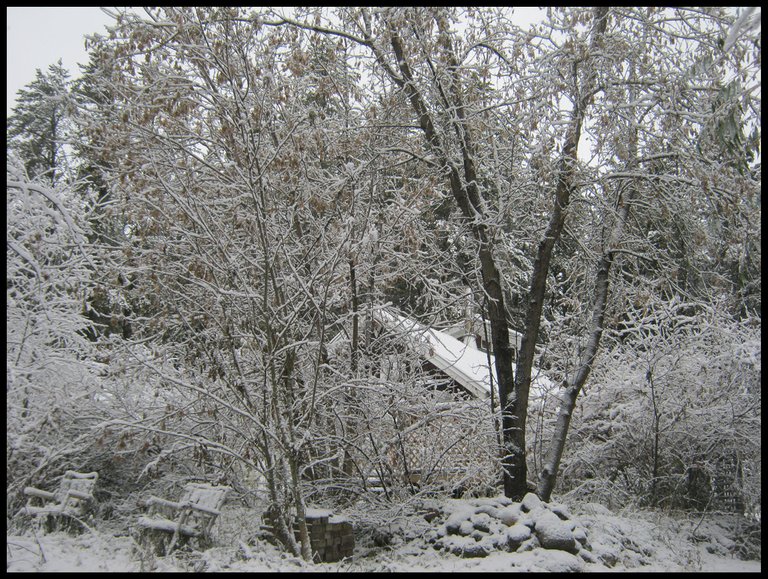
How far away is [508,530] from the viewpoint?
6.51 meters

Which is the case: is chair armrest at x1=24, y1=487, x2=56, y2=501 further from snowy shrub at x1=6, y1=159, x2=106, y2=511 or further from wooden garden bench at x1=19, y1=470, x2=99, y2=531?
snowy shrub at x1=6, y1=159, x2=106, y2=511

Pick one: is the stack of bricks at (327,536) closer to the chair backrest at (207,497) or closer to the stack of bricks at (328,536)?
the stack of bricks at (328,536)

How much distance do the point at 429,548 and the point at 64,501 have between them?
4011 millimetres

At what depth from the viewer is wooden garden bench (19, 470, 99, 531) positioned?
635cm

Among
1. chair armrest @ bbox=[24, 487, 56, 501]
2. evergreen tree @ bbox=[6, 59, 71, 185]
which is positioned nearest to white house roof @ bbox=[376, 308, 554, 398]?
chair armrest @ bbox=[24, 487, 56, 501]

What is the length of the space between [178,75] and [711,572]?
779 cm

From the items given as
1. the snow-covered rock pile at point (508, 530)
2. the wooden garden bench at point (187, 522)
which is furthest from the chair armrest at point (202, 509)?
the snow-covered rock pile at point (508, 530)

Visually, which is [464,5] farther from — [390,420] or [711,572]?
[711,572]

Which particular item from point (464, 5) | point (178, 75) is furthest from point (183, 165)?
point (464, 5)

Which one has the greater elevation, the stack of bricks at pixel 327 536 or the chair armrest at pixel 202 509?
the chair armrest at pixel 202 509

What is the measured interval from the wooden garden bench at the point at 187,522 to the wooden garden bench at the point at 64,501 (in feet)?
2.58

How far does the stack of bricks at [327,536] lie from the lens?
6.15 metres

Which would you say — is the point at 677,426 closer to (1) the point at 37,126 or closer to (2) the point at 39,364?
(2) the point at 39,364

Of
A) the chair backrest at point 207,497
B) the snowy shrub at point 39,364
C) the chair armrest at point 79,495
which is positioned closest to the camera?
the chair backrest at point 207,497
